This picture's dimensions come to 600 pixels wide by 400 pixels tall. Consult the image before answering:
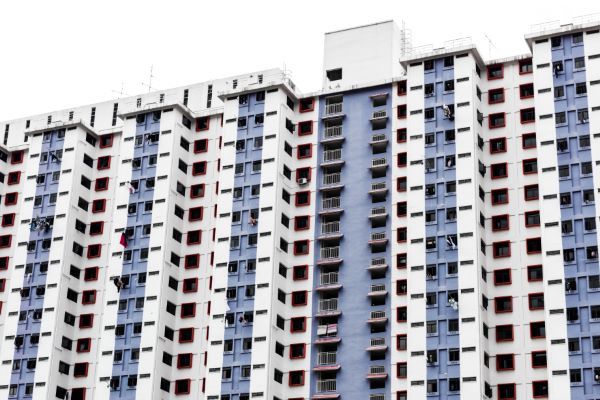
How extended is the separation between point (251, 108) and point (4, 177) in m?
28.9

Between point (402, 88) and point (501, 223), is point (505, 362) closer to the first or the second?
point (501, 223)

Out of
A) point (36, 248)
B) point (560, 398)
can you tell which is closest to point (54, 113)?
point (36, 248)

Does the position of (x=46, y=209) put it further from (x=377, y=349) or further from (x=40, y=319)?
(x=377, y=349)

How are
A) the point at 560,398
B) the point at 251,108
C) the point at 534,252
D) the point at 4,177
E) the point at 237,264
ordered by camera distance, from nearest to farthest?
the point at 560,398, the point at 534,252, the point at 237,264, the point at 251,108, the point at 4,177

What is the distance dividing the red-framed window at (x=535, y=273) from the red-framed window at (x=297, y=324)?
19.4m

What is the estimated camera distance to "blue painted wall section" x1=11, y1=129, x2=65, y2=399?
10294 centimetres

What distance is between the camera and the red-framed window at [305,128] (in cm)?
10581

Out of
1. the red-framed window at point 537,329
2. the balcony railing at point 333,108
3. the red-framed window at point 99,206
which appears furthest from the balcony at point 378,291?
the red-framed window at point 99,206

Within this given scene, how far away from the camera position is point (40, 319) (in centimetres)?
10462

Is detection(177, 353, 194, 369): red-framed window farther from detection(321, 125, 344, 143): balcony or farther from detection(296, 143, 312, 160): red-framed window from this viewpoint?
detection(321, 125, 344, 143): balcony

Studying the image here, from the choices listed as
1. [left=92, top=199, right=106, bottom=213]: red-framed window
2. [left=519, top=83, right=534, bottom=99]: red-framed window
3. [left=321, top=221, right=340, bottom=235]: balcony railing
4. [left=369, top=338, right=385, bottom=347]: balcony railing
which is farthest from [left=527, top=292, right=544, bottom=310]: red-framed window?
[left=92, top=199, right=106, bottom=213]: red-framed window

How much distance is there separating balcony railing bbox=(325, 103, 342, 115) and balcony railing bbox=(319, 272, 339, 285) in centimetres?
1630

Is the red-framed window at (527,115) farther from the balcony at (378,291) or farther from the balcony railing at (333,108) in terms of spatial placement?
the balcony at (378,291)

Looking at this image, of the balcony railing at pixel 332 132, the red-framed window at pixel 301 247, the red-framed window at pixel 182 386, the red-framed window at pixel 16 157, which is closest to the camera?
the red-framed window at pixel 182 386
